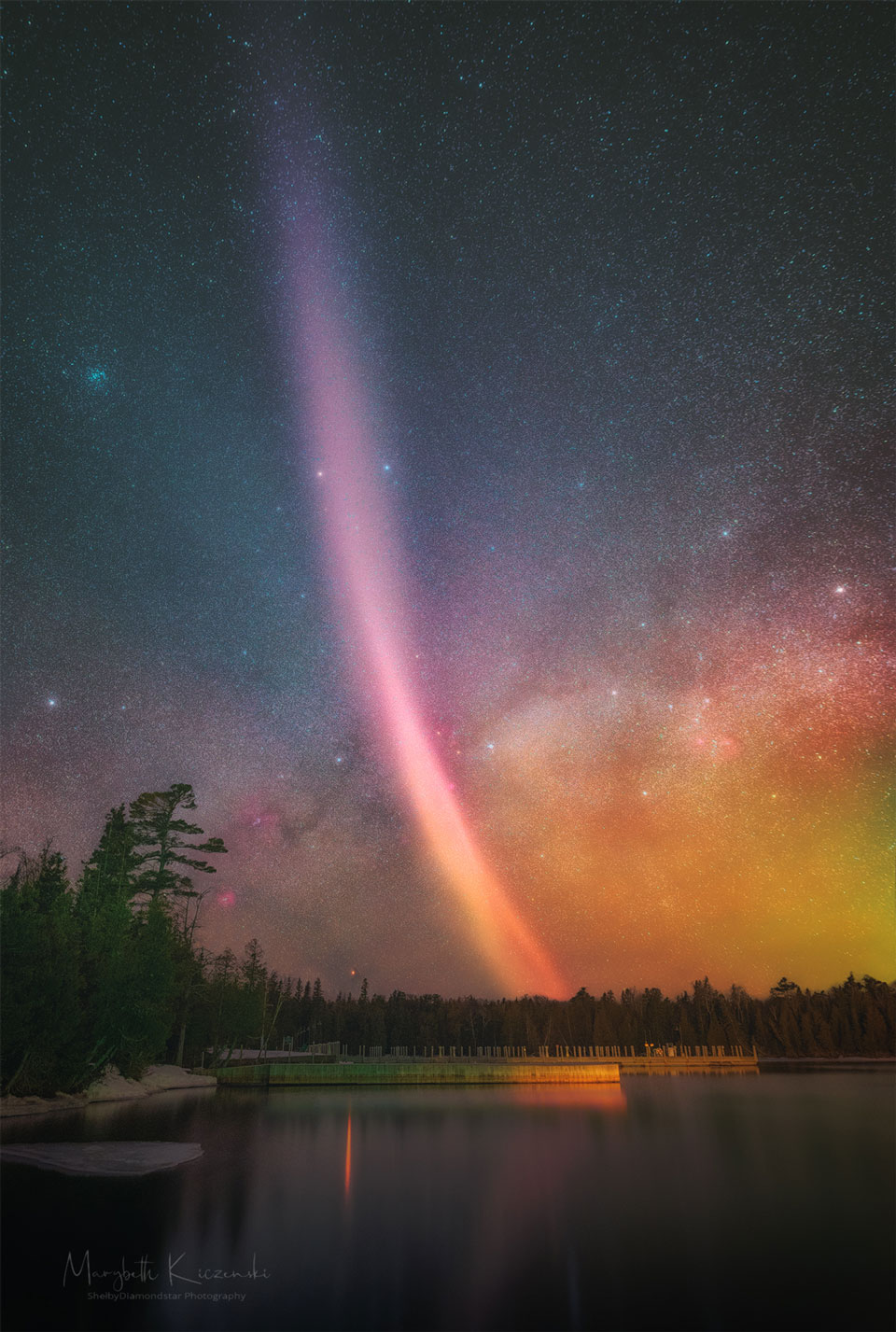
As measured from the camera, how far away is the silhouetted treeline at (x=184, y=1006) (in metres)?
31.2

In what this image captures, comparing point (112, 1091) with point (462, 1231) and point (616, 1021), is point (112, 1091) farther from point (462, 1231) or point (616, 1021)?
point (616, 1021)

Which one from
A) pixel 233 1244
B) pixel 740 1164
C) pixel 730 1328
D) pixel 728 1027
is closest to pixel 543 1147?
pixel 740 1164

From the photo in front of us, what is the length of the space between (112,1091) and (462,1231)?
3597cm

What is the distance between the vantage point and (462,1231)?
50.1ft

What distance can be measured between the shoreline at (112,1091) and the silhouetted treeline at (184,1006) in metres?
0.69

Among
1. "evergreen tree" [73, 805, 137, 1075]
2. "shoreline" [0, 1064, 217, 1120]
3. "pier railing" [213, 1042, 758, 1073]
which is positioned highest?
"evergreen tree" [73, 805, 137, 1075]

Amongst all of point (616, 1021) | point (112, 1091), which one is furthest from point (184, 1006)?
point (616, 1021)

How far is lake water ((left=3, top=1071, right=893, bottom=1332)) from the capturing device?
11.1 metres

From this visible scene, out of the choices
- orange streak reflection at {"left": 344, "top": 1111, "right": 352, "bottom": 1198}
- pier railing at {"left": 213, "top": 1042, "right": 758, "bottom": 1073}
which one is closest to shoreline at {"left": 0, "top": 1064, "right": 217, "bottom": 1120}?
pier railing at {"left": 213, "top": 1042, "right": 758, "bottom": 1073}

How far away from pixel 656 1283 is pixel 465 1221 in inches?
210

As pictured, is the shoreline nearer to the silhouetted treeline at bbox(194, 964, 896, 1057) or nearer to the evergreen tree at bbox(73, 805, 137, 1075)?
the evergreen tree at bbox(73, 805, 137, 1075)

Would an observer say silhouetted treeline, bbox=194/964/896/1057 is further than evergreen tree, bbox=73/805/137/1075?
Yes

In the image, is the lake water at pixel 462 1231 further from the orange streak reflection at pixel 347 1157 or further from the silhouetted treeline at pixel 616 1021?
the silhouetted treeline at pixel 616 1021

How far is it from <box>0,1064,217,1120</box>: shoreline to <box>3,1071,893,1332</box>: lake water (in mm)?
2412
